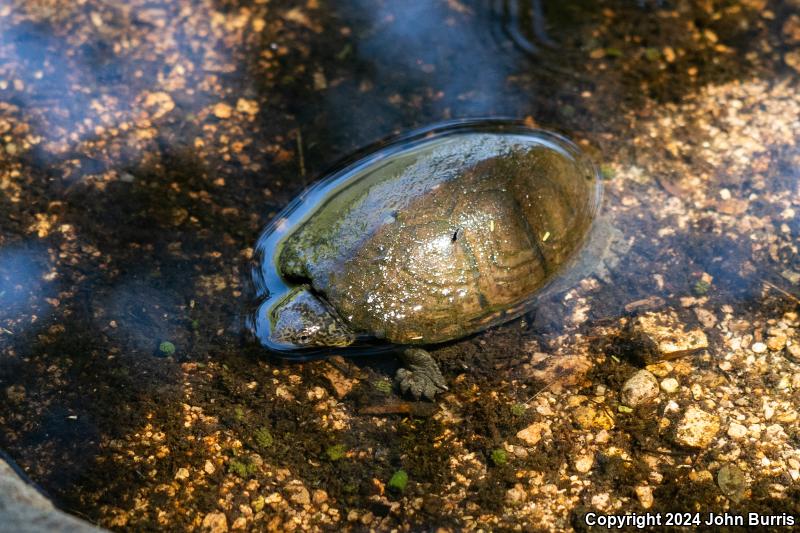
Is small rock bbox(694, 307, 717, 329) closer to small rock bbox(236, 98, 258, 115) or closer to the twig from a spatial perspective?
the twig

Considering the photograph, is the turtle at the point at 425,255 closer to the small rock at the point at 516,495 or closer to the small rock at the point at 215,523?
the small rock at the point at 516,495

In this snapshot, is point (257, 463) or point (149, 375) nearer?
point (257, 463)

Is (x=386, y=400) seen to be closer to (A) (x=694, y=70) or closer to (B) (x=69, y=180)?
(B) (x=69, y=180)

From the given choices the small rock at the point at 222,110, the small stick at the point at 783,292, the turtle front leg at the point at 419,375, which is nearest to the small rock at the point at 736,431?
the small stick at the point at 783,292

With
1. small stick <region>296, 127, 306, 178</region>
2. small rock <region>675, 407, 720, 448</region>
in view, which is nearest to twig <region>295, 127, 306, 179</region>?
small stick <region>296, 127, 306, 178</region>


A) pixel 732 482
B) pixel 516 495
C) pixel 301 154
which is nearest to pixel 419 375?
pixel 516 495

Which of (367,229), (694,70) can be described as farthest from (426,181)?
(694,70)

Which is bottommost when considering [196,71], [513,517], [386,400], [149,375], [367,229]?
[513,517]
